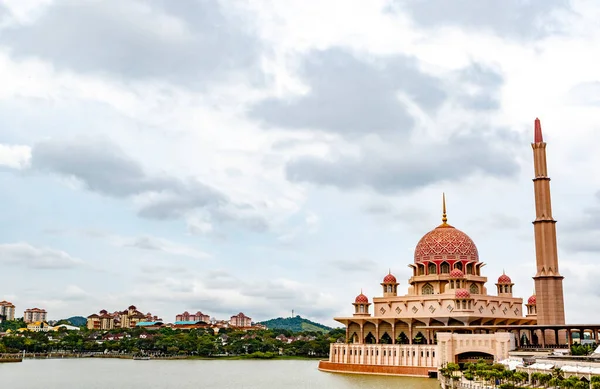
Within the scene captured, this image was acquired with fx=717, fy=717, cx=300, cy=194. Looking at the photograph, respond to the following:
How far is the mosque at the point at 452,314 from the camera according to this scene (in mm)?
50938

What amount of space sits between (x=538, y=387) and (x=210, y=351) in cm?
6882

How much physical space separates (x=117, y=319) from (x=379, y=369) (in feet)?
378

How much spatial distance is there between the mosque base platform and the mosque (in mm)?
72

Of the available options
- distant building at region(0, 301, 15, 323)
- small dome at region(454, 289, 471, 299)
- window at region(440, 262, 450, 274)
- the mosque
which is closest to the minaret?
the mosque

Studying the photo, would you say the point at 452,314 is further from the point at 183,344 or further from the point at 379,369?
the point at 183,344

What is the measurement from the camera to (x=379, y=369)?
53.9 meters

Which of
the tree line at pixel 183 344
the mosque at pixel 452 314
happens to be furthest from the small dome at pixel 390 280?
the tree line at pixel 183 344

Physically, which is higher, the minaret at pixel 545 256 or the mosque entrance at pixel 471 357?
the minaret at pixel 545 256

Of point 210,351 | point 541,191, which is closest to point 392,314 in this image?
point 541,191

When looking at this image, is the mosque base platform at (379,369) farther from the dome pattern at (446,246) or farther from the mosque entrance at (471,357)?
the dome pattern at (446,246)

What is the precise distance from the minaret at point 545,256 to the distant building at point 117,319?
11125cm

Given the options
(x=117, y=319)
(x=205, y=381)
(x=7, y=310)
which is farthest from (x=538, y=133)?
(x=7, y=310)

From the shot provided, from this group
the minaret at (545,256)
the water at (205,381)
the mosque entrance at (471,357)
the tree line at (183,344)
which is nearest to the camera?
the water at (205,381)

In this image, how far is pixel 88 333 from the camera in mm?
130375
